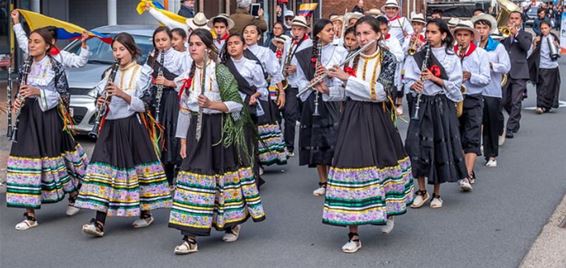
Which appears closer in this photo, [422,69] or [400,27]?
[422,69]

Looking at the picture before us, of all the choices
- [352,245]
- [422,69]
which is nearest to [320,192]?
[422,69]

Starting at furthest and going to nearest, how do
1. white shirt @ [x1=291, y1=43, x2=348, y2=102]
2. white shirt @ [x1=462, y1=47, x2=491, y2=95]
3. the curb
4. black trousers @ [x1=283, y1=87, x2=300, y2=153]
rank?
black trousers @ [x1=283, y1=87, x2=300, y2=153]
white shirt @ [x1=291, y1=43, x2=348, y2=102]
white shirt @ [x1=462, y1=47, x2=491, y2=95]
the curb

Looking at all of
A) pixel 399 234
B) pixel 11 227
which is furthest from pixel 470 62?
pixel 11 227

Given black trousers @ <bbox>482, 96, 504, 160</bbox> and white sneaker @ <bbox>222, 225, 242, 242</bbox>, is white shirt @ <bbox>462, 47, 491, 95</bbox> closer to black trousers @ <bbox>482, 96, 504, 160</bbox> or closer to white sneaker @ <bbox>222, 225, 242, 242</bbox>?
black trousers @ <bbox>482, 96, 504, 160</bbox>

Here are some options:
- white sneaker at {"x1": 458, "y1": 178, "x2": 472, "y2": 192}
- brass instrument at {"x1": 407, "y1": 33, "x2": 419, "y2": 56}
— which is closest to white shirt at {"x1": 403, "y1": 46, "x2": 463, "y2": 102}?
brass instrument at {"x1": 407, "y1": 33, "x2": 419, "y2": 56}

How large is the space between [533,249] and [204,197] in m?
2.58

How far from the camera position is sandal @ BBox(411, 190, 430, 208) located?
8.48 meters

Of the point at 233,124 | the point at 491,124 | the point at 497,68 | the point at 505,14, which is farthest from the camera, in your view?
the point at 505,14

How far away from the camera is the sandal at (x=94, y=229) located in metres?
7.18

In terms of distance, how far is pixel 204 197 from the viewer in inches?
264

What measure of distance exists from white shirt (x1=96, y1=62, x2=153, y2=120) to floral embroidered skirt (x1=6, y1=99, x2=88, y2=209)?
0.73 metres

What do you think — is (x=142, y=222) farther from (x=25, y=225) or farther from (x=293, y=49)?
(x=293, y=49)

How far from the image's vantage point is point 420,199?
8539mm

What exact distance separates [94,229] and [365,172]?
223 centimetres
